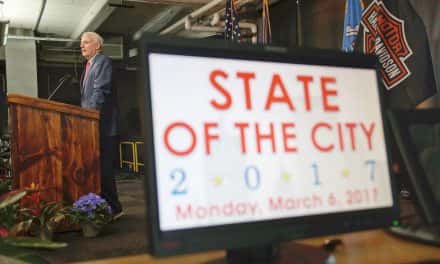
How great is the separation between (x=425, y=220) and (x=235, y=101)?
390 millimetres

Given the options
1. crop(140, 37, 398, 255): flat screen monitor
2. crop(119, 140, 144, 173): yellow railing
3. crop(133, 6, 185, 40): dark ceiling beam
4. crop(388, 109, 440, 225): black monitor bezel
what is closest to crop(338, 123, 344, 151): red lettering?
crop(140, 37, 398, 255): flat screen monitor

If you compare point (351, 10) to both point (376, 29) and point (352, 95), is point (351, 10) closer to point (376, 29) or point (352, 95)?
point (376, 29)

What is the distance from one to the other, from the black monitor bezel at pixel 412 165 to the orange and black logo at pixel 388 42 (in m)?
2.35

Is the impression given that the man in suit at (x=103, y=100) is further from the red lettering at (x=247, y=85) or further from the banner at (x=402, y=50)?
the red lettering at (x=247, y=85)

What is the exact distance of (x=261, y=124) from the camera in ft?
2.12

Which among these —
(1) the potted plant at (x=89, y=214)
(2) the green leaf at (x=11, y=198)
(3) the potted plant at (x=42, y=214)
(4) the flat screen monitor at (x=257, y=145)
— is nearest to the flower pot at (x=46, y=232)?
(3) the potted plant at (x=42, y=214)

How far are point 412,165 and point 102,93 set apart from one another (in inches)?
Answer: 111

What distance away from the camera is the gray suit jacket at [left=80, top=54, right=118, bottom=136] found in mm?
3258

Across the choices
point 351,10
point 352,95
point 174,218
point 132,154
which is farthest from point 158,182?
point 132,154

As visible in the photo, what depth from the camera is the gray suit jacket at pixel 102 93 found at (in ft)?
10.7

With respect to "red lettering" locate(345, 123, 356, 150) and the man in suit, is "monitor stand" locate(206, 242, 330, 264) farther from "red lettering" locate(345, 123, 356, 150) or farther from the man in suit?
the man in suit

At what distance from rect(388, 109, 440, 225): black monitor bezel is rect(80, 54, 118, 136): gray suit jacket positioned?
9.04ft

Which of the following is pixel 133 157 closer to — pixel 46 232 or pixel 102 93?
pixel 102 93

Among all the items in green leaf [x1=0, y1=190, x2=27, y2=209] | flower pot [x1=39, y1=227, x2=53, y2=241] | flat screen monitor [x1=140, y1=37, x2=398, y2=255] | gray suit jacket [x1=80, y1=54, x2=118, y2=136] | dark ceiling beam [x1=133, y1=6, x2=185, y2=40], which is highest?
dark ceiling beam [x1=133, y1=6, x2=185, y2=40]
